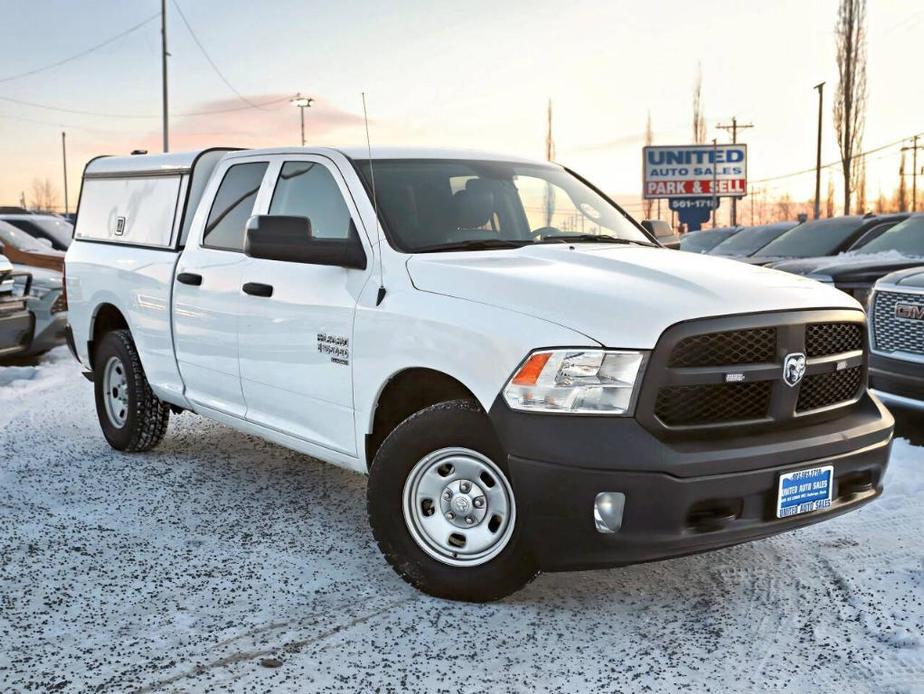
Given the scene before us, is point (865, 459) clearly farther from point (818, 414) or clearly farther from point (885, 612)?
point (885, 612)

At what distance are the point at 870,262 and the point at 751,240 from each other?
7531 millimetres

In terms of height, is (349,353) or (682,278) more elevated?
(682,278)

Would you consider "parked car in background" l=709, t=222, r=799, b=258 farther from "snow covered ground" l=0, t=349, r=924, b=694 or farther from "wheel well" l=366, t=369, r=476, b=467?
"wheel well" l=366, t=369, r=476, b=467

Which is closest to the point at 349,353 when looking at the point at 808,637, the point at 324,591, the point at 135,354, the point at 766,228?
the point at 324,591

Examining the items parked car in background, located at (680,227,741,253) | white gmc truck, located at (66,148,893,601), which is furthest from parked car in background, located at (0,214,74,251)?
parked car in background, located at (680,227,741,253)

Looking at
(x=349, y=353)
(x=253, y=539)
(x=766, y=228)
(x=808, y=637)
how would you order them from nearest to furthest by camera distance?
(x=808, y=637), (x=349, y=353), (x=253, y=539), (x=766, y=228)


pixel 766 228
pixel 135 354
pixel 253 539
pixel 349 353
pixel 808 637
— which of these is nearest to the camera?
pixel 808 637

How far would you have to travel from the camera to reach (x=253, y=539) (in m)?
4.86

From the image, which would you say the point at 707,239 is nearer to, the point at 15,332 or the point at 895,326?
the point at 895,326

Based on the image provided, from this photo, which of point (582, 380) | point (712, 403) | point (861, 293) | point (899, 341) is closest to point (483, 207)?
point (582, 380)

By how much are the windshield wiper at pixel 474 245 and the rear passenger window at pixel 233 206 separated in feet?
4.41

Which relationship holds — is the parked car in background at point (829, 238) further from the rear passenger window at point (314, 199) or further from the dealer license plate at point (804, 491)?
the dealer license plate at point (804, 491)

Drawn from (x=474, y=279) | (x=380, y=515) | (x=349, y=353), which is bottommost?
(x=380, y=515)

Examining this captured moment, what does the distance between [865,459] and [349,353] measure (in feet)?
7.25
